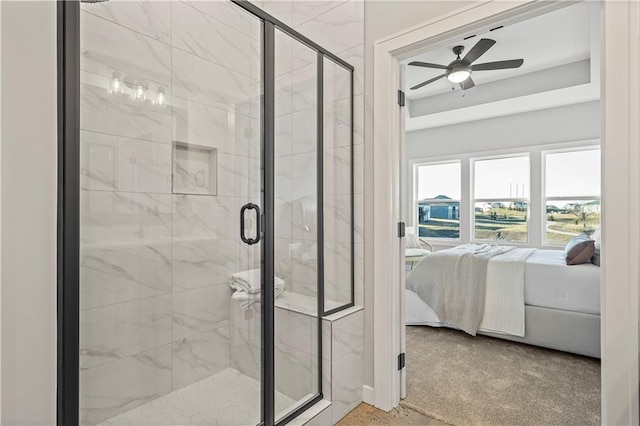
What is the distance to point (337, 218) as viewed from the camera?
210 centimetres

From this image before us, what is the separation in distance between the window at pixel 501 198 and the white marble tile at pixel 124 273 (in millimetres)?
5288

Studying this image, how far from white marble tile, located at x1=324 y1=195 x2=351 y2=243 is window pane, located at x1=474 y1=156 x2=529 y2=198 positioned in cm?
445

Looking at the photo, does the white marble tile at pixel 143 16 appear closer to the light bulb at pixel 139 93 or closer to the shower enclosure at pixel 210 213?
the shower enclosure at pixel 210 213

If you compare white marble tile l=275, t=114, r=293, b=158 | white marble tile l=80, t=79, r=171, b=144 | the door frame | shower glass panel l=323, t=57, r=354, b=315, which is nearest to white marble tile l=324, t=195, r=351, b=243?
shower glass panel l=323, t=57, r=354, b=315

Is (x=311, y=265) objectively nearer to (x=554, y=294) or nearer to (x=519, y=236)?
(x=554, y=294)

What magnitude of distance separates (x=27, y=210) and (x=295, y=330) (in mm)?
1418

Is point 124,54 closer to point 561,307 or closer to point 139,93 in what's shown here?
point 139,93

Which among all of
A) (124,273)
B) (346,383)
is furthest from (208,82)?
(346,383)

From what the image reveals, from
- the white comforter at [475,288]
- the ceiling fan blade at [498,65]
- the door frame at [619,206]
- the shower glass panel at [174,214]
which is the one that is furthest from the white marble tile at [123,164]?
the ceiling fan blade at [498,65]

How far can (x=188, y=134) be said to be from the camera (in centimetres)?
185

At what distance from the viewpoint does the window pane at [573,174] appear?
16.0ft

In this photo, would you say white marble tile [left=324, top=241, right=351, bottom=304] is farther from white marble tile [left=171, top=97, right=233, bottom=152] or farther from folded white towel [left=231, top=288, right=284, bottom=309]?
white marble tile [left=171, top=97, right=233, bottom=152]

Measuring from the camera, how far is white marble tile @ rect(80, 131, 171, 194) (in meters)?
1.34

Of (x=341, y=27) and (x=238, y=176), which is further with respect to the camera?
(x=341, y=27)
